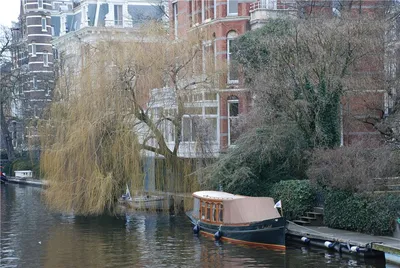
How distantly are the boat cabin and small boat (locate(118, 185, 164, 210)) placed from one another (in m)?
4.72

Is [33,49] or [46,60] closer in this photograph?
[33,49]

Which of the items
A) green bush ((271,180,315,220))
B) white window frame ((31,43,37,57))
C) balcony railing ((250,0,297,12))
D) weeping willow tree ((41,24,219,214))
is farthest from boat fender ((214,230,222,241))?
white window frame ((31,43,37,57))

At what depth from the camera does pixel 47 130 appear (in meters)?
37.0

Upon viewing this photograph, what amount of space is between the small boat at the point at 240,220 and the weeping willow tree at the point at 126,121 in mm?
4352

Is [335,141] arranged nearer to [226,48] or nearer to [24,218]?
[226,48]

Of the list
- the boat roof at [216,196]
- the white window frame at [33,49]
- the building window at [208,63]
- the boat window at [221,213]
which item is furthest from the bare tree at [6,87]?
the boat window at [221,213]

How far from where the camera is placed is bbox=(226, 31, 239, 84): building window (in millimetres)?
37031

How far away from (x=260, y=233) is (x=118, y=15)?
139ft

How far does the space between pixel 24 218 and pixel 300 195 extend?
15.1 meters

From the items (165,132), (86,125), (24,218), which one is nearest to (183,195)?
(165,132)

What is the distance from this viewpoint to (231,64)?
37188 millimetres

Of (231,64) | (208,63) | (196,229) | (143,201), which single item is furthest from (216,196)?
(231,64)

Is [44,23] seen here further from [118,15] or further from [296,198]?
[296,198]

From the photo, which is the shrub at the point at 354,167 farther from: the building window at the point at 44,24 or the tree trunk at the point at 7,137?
the building window at the point at 44,24
